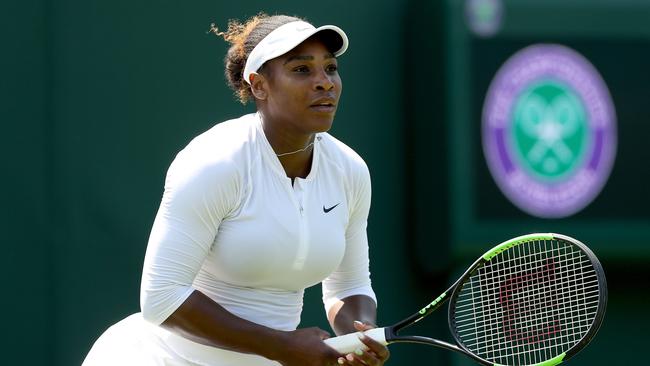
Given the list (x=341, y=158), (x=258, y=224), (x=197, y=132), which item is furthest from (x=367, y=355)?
(x=197, y=132)

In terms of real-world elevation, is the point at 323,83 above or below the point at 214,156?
above

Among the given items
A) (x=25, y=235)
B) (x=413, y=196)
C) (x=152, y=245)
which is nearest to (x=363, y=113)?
(x=413, y=196)

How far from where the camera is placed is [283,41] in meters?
3.13

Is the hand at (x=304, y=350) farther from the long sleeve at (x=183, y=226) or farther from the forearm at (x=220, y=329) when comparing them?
the long sleeve at (x=183, y=226)

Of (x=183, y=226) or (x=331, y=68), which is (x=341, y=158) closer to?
(x=331, y=68)

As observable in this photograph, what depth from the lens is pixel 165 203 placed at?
119 inches

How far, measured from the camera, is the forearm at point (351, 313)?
3.35 metres

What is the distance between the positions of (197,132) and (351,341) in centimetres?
173

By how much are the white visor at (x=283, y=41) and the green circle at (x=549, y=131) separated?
1.96m

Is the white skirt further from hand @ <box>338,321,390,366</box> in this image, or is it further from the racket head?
the racket head

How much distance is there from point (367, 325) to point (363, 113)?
6.05ft

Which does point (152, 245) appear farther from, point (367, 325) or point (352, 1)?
point (352, 1)

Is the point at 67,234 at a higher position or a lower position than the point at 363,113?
lower

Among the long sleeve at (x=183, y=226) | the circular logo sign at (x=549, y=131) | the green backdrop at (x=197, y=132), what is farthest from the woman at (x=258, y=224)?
the circular logo sign at (x=549, y=131)
